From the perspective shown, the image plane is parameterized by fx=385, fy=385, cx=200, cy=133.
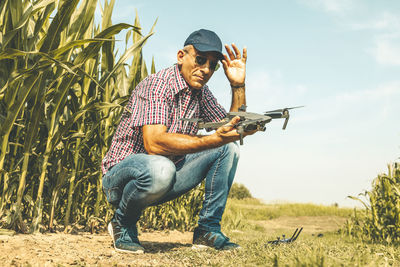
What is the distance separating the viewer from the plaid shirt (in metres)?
2.35

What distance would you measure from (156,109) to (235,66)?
0.70m

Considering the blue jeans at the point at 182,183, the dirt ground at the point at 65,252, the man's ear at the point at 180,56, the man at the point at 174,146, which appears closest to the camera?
the dirt ground at the point at 65,252

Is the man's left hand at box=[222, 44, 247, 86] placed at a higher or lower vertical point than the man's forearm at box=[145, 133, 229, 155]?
higher

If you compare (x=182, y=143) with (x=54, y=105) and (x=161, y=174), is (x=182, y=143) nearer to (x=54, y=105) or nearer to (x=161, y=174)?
(x=161, y=174)

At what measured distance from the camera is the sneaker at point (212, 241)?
2605 mm

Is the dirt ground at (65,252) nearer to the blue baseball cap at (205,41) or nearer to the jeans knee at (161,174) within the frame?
the jeans knee at (161,174)

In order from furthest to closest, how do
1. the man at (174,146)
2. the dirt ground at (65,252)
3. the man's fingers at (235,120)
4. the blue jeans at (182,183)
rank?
the blue jeans at (182,183) < the man at (174,146) < the dirt ground at (65,252) < the man's fingers at (235,120)

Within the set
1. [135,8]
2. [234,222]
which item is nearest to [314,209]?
[234,222]

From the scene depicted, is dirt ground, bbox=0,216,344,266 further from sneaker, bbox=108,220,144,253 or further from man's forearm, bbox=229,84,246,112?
man's forearm, bbox=229,84,246,112

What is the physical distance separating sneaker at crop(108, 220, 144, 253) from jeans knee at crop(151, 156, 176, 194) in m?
0.42

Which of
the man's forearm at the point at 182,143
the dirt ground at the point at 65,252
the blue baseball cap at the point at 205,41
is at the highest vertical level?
the blue baseball cap at the point at 205,41

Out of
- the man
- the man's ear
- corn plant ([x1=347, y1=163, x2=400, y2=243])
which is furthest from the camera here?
corn plant ([x1=347, y1=163, x2=400, y2=243])

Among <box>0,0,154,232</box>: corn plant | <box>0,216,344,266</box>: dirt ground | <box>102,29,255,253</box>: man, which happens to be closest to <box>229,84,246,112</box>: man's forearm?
<box>102,29,255,253</box>: man

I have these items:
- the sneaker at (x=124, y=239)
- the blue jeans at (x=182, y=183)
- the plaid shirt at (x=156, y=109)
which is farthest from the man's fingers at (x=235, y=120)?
the sneaker at (x=124, y=239)
